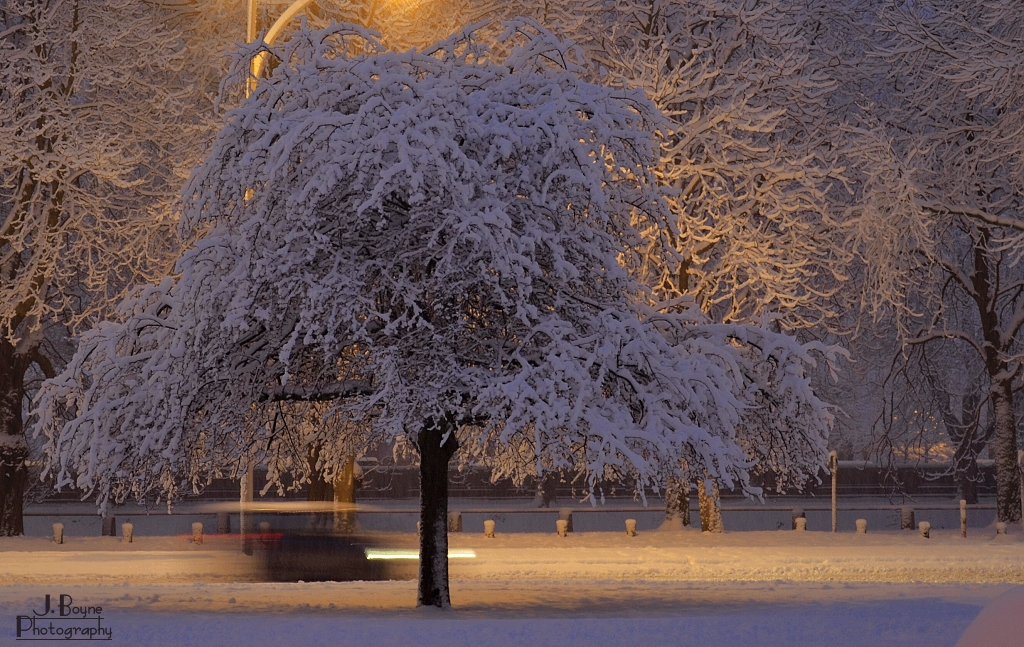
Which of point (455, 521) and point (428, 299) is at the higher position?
point (428, 299)

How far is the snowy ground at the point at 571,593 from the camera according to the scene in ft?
41.7

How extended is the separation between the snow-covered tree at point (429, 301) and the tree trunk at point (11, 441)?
43.5ft

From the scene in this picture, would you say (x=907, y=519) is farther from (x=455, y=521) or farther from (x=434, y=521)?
(x=434, y=521)

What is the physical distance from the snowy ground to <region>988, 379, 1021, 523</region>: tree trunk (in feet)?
11.8

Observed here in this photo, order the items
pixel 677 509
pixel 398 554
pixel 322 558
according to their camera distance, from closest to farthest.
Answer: pixel 322 558 < pixel 398 554 < pixel 677 509

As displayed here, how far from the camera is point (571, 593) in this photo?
16953 mm

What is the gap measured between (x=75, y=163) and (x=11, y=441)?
20.3 feet

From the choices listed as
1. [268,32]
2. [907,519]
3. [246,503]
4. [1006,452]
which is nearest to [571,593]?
[246,503]

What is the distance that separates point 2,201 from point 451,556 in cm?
1245

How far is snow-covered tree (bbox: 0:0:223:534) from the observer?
24.9 m

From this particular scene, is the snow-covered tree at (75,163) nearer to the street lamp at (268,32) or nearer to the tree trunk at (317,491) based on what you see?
the tree trunk at (317,491)

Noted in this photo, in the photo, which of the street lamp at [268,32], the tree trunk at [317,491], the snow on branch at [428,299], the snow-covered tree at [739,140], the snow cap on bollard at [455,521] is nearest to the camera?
the snow on branch at [428,299]

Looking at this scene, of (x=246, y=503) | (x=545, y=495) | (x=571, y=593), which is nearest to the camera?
(x=571, y=593)

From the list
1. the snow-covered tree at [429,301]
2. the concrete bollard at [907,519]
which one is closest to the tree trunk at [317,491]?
the snow-covered tree at [429,301]
